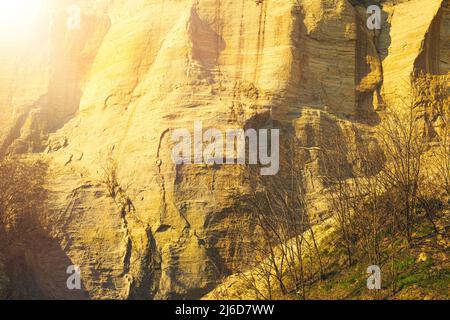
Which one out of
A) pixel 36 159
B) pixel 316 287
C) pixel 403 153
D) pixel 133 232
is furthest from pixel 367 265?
pixel 36 159

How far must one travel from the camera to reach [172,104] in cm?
2098

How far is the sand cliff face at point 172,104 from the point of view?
1956 centimetres

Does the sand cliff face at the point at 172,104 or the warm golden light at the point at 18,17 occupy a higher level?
the warm golden light at the point at 18,17

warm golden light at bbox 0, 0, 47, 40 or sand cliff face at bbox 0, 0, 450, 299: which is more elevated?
warm golden light at bbox 0, 0, 47, 40

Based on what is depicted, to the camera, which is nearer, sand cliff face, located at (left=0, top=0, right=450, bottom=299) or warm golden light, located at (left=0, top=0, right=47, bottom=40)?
sand cliff face, located at (left=0, top=0, right=450, bottom=299)

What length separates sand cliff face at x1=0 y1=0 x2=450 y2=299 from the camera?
64.2ft

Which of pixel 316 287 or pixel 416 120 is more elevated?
pixel 416 120

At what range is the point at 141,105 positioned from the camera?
21859mm

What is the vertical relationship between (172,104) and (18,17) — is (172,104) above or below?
below

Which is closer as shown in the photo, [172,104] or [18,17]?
[172,104]

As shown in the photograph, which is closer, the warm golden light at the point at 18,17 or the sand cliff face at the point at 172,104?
the sand cliff face at the point at 172,104

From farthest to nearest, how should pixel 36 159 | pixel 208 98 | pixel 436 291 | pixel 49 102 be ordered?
pixel 49 102 → pixel 36 159 → pixel 208 98 → pixel 436 291
